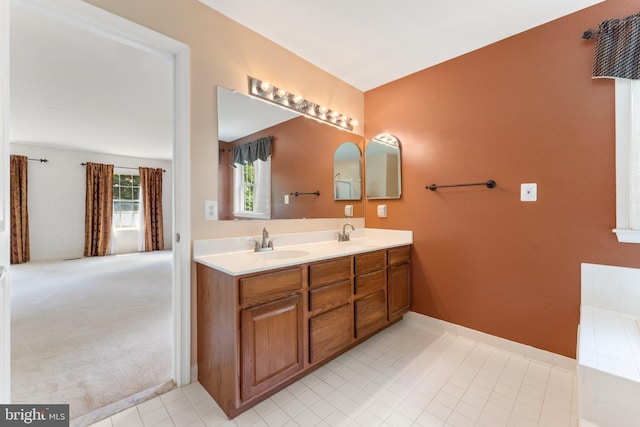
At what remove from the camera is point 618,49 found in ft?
5.05

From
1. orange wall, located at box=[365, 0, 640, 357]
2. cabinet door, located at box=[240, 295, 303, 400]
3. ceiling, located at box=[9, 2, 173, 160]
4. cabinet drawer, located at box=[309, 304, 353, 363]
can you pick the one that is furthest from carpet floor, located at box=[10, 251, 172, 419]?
orange wall, located at box=[365, 0, 640, 357]

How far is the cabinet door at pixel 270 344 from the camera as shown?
138cm

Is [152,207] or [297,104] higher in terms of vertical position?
[297,104]

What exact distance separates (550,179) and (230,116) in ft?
7.41

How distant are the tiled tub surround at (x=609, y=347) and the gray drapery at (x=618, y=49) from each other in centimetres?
116

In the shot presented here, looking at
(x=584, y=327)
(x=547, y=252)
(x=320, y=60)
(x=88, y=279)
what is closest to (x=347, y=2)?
(x=320, y=60)

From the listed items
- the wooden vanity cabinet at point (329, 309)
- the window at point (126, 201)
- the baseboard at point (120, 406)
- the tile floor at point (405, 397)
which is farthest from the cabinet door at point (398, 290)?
the window at point (126, 201)

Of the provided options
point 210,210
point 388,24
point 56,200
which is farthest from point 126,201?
point 388,24

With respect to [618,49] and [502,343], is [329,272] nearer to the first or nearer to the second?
Answer: [502,343]

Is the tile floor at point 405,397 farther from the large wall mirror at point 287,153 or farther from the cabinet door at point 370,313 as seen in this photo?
the large wall mirror at point 287,153

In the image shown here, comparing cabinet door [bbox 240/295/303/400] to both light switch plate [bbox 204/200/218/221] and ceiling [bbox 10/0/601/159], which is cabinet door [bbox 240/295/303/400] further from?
ceiling [bbox 10/0/601/159]

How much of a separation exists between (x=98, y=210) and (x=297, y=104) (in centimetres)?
613

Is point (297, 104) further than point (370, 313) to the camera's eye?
Yes

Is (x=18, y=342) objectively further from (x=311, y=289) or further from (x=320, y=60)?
(x=320, y=60)
